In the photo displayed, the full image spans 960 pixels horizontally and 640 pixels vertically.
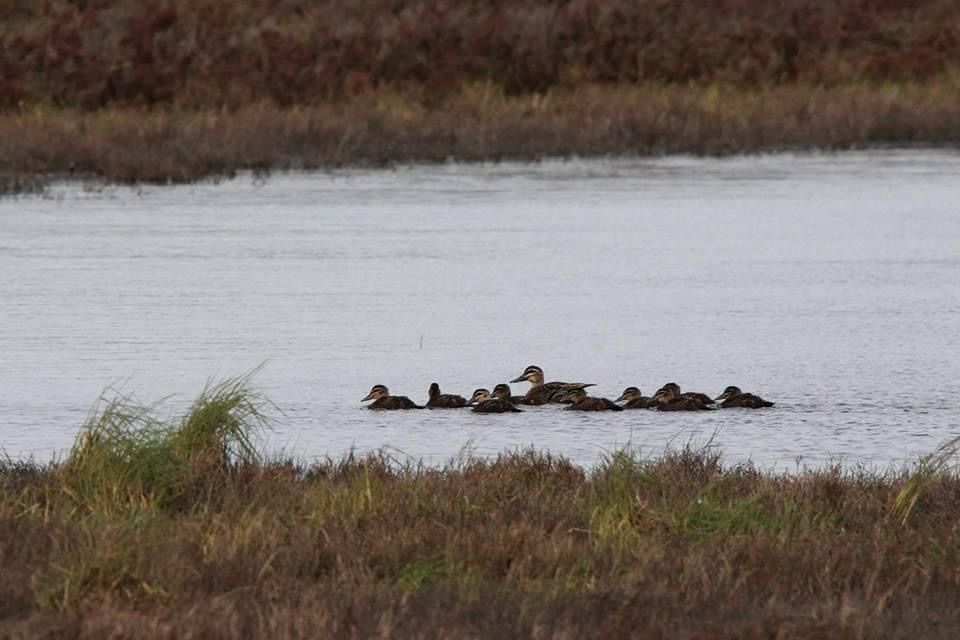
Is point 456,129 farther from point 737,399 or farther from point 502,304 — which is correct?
point 737,399

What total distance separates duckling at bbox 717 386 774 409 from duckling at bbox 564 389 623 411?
2.04 feet

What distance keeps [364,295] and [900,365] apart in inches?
204

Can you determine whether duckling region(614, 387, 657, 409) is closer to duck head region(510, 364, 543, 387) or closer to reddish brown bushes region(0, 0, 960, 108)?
duck head region(510, 364, 543, 387)

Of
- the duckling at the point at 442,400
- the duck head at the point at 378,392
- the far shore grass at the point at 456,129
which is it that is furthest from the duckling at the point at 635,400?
the far shore grass at the point at 456,129

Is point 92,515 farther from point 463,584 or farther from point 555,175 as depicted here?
point 555,175

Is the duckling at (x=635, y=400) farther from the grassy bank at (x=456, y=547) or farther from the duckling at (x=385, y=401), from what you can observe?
the grassy bank at (x=456, y=547)

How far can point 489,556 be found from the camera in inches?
305

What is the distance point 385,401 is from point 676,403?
1.72 metres

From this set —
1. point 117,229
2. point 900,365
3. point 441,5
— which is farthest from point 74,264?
point 441,5

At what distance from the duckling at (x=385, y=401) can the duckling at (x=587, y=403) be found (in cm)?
95

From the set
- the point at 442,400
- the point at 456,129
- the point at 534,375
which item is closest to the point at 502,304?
the point at 534,375

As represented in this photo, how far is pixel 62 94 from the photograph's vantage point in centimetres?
3425

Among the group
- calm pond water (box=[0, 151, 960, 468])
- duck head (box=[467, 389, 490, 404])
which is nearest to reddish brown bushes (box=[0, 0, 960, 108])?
calm pond water (box=[0, 151, 960, 468])

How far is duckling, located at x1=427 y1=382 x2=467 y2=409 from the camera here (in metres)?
12.0
